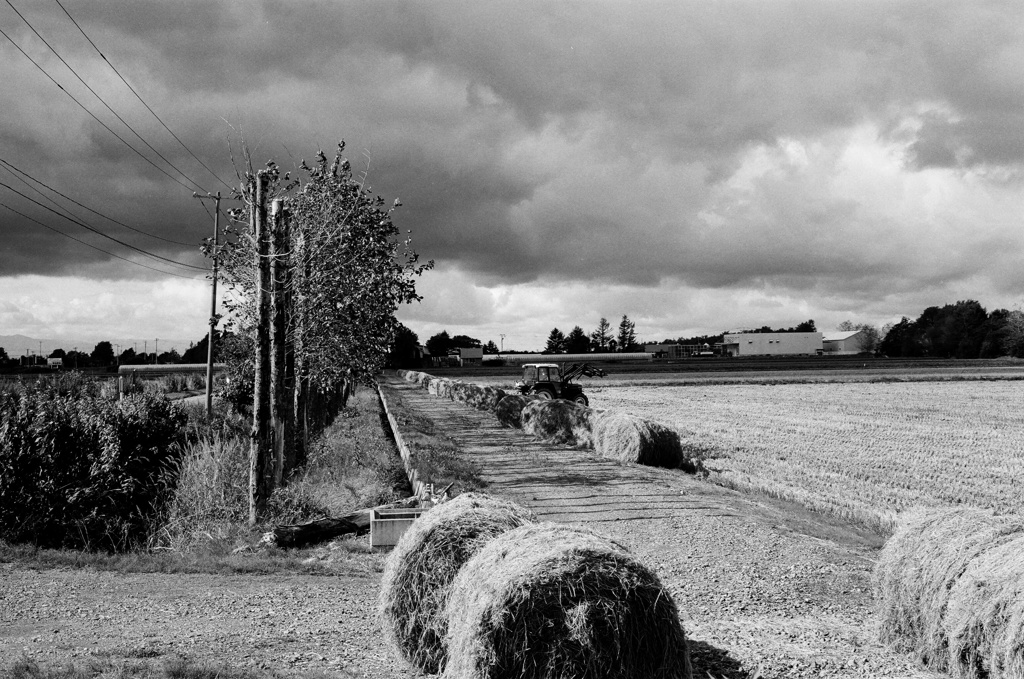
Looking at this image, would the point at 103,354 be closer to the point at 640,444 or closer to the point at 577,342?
the point at 577,342

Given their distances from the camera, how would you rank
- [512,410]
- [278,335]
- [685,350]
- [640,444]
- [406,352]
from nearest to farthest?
1. [278,335]
2. [640,444]
3. [512,410]
4. [406,352]
5. [685,350]

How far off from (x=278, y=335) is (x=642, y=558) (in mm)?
6836

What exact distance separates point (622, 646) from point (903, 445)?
18.3m

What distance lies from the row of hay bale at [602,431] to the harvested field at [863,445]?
110 centimetres

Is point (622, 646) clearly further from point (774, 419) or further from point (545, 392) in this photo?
point (545, 392)

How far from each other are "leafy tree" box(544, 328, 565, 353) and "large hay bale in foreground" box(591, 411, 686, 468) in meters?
149

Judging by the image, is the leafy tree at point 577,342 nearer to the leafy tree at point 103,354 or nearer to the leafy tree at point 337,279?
the leafy tree at point 103,354

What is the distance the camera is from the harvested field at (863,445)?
13.5m

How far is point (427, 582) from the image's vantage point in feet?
19.2

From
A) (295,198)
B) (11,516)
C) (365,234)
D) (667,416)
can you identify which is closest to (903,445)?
(667,416)

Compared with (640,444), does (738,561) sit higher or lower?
lower

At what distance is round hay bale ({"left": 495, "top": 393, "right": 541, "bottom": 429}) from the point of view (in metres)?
26.0

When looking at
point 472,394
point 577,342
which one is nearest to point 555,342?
point 577,342

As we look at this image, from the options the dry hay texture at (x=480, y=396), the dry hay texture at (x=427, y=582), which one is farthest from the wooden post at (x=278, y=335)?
the dry hay texture at (x=480, y=396)
